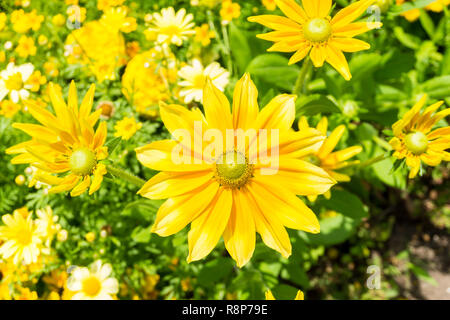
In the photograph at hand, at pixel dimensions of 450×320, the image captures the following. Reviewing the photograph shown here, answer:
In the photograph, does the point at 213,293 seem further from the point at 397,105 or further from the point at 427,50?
the point at 427,50

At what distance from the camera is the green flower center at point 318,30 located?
126 centimetres

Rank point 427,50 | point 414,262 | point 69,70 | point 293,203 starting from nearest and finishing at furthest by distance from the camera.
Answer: point 293,203 → point 69,70 → point 427,50 → point 414,262

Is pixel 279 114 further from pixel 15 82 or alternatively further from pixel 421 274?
pixel 421 274

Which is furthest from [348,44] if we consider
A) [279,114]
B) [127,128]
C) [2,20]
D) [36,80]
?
[2,20]

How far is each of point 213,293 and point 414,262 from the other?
144 cm

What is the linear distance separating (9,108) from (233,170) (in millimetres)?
1393

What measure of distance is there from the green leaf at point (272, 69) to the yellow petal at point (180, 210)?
80 cm

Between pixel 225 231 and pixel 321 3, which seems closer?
pixel 225 231

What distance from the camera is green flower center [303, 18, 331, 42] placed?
126 cm

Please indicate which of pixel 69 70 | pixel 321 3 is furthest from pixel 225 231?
pixel 69 70

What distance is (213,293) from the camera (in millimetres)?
2090

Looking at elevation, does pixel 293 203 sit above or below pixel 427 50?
below

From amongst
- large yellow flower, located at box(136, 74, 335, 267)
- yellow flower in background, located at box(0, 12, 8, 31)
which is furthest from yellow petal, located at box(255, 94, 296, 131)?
yellow flower in background, located at box(0, 12, 8, 31)

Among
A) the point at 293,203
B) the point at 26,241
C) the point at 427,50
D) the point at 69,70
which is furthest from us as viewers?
the point at 427,50
